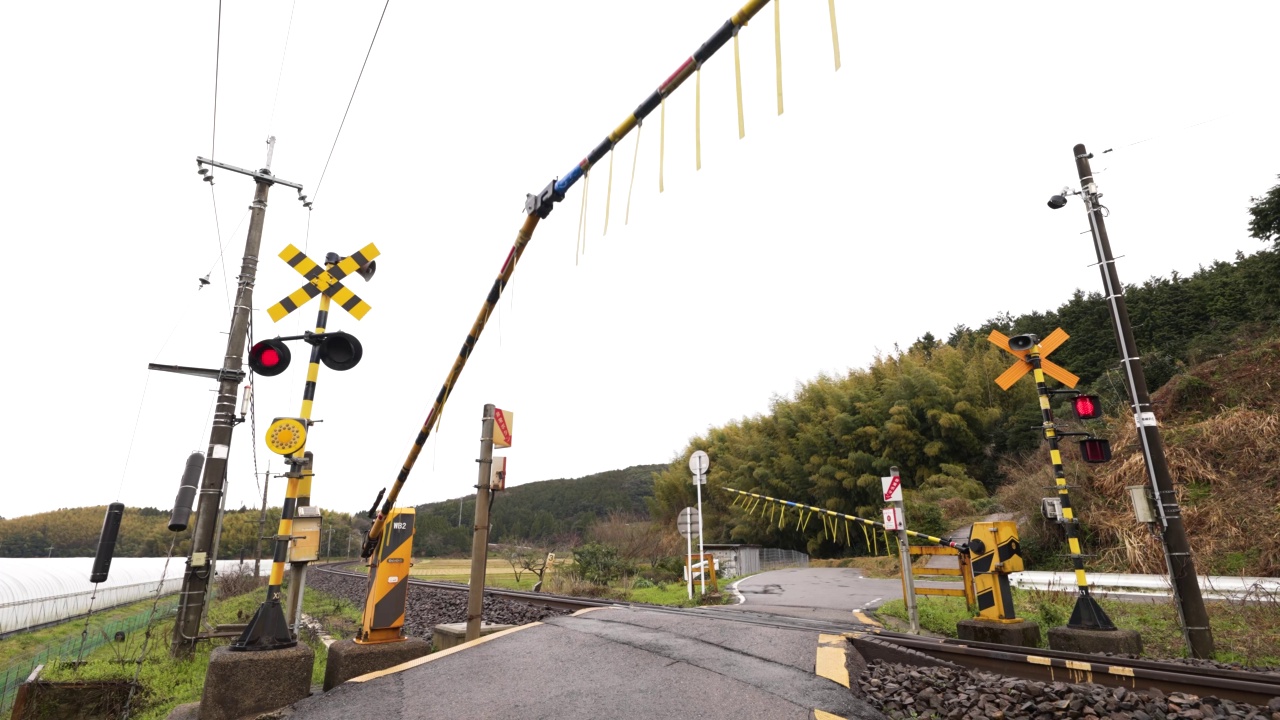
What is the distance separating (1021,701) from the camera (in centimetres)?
351

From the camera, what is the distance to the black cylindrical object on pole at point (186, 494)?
20.5 ft

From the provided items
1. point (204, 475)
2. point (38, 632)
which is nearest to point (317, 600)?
point (38, 632)

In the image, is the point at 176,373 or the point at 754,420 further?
the point at 754,420

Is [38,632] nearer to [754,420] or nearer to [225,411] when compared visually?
[225,411]

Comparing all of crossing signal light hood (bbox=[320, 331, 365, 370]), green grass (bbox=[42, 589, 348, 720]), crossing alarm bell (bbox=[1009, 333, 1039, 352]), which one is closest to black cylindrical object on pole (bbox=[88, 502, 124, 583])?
green grass (bbox=[42, 589, 348, 720])

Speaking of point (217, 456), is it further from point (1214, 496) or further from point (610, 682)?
point (1214, 496)

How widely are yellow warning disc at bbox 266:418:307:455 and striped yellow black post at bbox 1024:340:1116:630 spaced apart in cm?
702

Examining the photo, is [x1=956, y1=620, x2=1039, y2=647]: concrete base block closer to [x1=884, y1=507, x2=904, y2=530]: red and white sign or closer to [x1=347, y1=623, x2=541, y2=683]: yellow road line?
[x1=884, y1=507, x2=904, y2=530]: red and white sign

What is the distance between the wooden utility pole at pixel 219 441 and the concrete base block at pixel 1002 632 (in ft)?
29.1

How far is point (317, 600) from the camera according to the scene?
59.1 feet

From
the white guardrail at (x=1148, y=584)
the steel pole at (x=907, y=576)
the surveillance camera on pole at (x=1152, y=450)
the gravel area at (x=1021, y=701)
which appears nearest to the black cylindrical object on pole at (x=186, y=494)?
the gravel area at (x=1021, y=701)

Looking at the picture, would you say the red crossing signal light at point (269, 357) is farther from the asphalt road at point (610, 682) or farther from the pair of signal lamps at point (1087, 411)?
the pair of signal lamps at point (1087, 411)

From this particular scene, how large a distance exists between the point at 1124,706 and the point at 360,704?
4499 mm

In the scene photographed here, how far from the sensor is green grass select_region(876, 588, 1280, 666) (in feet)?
20.8
